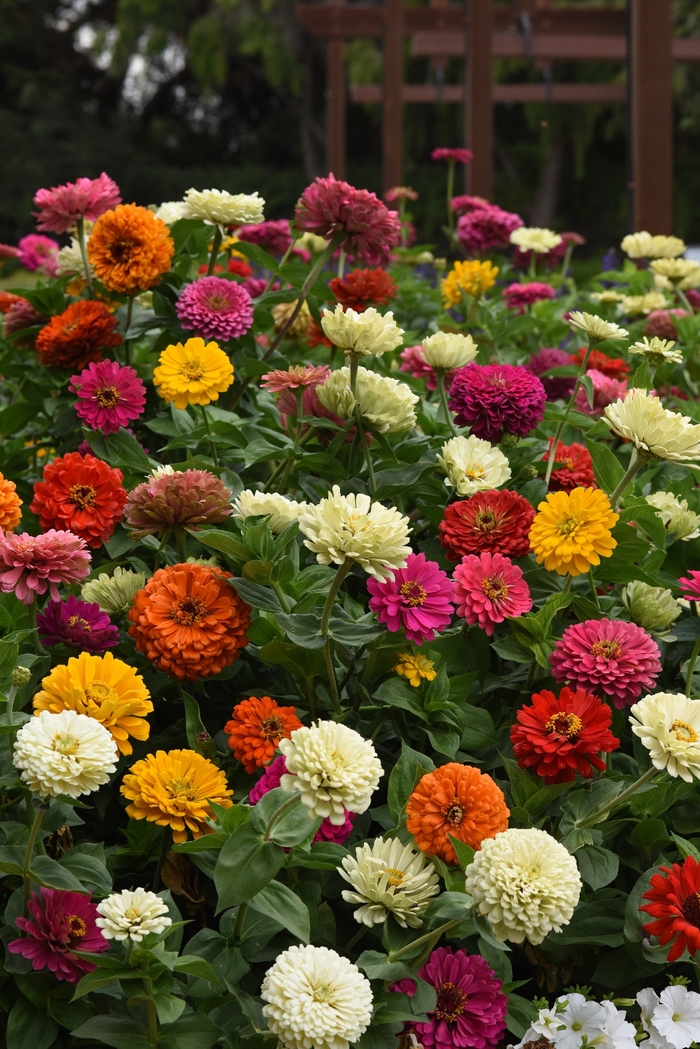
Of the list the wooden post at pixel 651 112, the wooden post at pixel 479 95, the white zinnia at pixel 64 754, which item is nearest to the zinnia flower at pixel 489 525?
the white zinnia at pixel 64 754

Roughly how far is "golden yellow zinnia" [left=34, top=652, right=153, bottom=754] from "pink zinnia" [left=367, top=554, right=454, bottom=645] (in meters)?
0.22

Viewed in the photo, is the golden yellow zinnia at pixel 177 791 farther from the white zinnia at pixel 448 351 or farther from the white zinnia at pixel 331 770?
the white zinnia at pixel 448 351

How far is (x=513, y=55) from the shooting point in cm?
629

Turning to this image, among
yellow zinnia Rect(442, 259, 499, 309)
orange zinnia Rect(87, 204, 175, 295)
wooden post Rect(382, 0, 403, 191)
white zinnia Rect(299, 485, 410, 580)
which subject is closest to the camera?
white zinnia Rect(299, 485, 410, 580)

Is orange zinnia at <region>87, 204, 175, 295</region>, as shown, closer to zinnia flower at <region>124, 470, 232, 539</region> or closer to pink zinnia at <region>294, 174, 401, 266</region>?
pink zinnia at <region>294, 174, 401, 266</region>

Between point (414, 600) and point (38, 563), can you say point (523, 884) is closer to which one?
point (414, 600)

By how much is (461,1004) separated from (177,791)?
0.29 metres

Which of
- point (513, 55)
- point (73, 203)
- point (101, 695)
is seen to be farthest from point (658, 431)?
point (513, 55)

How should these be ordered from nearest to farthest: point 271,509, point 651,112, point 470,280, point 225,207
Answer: point 271,509 < point 225,207 < point 470,280 < point 651,112

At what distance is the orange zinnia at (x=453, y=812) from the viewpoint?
89 cm

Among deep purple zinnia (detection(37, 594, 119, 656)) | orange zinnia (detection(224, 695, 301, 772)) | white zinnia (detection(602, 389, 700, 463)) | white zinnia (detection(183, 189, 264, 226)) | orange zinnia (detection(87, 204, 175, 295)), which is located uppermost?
white zinnia (detection(183, 189, 264, 226))

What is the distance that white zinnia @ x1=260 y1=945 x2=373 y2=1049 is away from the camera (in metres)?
0.77

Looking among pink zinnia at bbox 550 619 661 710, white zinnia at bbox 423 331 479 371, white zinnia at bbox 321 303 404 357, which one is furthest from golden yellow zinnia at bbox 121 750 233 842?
white zinnia at bbox 423 331 479 371

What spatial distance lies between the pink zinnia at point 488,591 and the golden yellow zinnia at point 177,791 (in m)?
0.27
